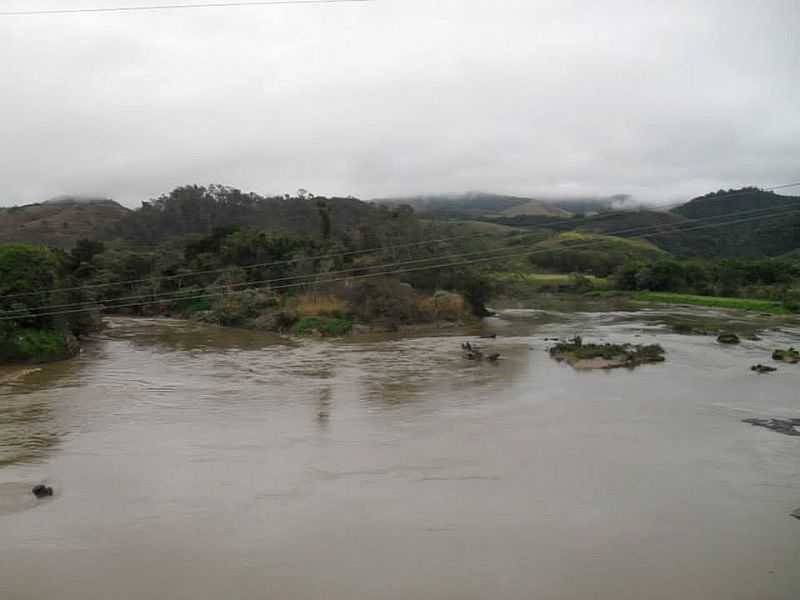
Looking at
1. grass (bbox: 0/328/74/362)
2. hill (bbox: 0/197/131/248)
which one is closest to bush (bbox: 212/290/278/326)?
grass (bbox: 0/328/74/362)

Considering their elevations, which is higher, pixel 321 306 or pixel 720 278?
pixel 720 278

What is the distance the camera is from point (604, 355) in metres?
26.0

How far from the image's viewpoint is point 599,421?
56.5 feet

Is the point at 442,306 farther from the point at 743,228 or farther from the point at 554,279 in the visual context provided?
the point at 743,228

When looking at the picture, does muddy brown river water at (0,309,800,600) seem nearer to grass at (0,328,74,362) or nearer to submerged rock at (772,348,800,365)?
grass at (0,328,74,362)

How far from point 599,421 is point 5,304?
2265cm

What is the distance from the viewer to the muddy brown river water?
9203mm

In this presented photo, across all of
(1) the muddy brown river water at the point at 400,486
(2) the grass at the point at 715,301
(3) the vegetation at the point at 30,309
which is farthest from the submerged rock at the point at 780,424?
(2) the grass at the point at 715,301

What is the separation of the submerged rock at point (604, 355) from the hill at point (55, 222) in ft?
204

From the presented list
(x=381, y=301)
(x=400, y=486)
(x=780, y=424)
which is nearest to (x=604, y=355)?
(x=780, y=424)

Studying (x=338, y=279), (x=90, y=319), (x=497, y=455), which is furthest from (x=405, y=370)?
(x=90, y=319)

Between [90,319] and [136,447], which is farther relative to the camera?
[90,319]

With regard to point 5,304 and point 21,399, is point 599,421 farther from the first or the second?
point 5,304

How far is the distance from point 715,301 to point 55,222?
7527 cm
